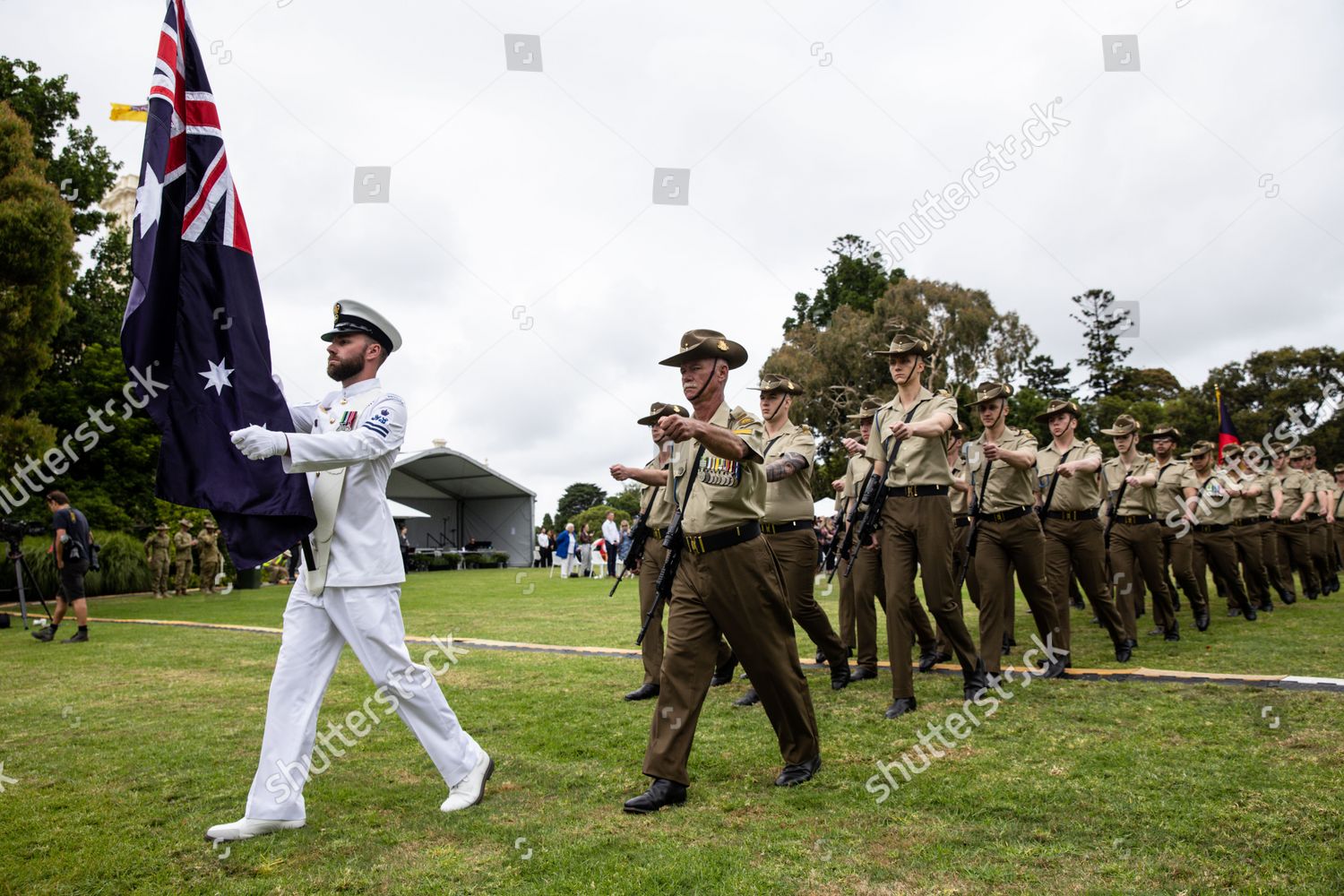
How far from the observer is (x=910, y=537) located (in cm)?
630

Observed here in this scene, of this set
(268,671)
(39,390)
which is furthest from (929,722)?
(39,390)

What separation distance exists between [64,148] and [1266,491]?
2731cm

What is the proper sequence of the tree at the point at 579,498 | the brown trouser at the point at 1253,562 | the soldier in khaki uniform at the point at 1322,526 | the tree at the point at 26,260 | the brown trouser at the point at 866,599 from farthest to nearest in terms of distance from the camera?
1. the tree at the point at 579,498
2. the tree at the point at 26,260
3. the soldier in khaki uniform at the point at 1322,526
4. the brown trouser at the point at 1253,562
5. the brown trouser at the point at 866,599

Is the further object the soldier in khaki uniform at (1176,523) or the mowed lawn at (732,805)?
the soldier in khaki uniform at (1176,523)

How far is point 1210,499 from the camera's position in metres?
11.8

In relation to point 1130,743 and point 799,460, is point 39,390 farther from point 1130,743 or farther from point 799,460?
point 1130,743

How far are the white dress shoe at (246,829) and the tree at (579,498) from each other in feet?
308

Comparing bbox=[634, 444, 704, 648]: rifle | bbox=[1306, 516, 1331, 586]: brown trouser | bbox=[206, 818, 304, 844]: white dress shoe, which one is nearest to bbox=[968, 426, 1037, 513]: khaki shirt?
bbox=[634, 444, 704, 648]: rifle

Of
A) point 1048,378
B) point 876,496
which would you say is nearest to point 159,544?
point 876,496

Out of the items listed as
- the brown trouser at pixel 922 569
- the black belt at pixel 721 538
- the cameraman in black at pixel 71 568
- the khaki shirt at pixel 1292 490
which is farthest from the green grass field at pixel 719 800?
the khaki shirt at pixel 1292 490

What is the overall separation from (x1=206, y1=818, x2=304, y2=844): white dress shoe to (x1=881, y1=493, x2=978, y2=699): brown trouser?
380 cm

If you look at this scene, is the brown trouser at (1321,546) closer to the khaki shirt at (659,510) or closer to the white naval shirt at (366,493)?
the khaki shirt at (659,510)

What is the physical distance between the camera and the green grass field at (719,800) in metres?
3.33

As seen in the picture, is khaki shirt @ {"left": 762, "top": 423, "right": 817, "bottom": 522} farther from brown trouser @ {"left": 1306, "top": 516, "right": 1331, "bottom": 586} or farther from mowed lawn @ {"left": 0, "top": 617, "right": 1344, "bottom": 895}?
brown trouser @ {"left": 1306, "top": 516, "right": 1331, "bottom": 586}
